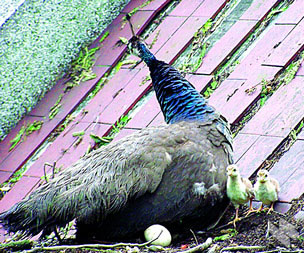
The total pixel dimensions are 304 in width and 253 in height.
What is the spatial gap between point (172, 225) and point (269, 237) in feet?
1.95

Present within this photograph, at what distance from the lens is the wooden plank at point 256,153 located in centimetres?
418

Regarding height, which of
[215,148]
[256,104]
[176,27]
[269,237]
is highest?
[176,27]

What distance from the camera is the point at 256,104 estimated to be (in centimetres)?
470

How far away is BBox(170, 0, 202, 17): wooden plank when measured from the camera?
227 inches

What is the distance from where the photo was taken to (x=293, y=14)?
535cm

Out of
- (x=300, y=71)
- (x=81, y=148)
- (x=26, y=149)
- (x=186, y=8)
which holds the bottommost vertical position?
(x=300, y=71)

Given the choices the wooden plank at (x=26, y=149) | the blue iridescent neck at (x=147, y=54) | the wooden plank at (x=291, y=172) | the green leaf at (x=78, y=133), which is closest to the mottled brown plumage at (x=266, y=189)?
the wooden plank at (x=291, y=172)

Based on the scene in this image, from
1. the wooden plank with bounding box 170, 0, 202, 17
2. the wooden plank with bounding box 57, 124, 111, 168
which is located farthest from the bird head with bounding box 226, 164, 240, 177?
the wooden plank with bounding box 170, 0, 202, 17

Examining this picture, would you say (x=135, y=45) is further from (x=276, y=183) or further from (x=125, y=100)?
(x=276, y=183)

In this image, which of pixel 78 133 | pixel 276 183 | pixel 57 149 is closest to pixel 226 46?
pixel 78 133

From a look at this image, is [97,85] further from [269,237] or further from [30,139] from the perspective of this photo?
[269,237]

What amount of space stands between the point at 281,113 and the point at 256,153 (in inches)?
15.5

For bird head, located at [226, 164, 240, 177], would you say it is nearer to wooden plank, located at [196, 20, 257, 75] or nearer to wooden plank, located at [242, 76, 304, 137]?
wooden plank, located at [242, 76, 304, 137]

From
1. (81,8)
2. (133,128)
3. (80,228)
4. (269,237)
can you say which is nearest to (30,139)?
(133,128)
